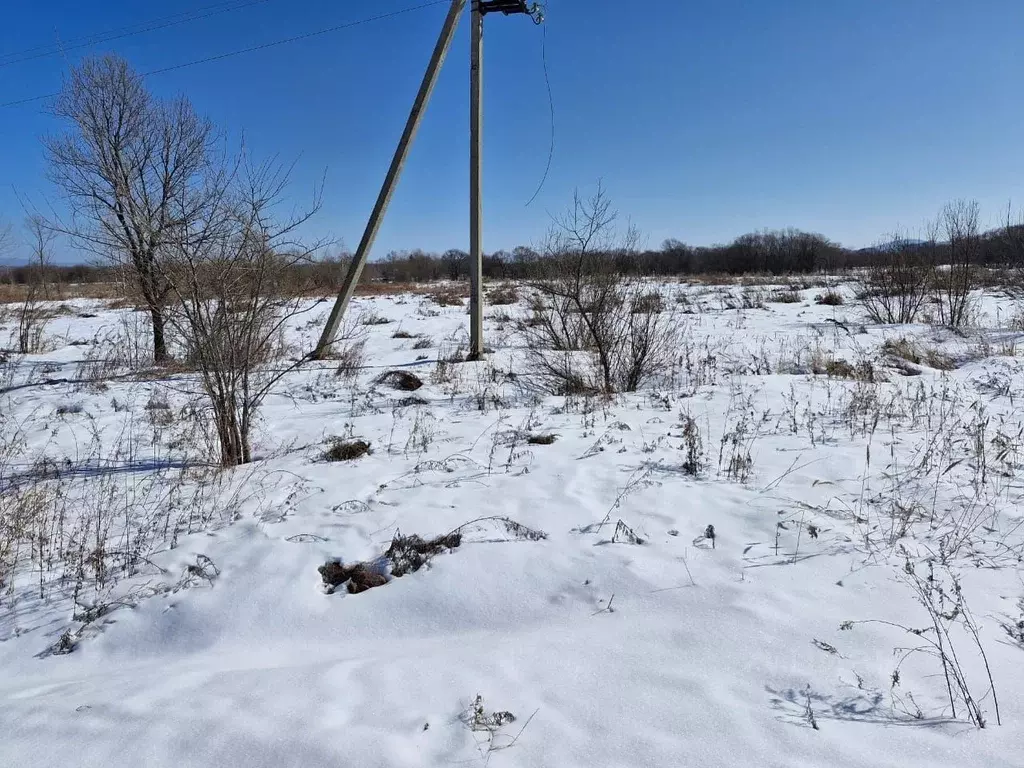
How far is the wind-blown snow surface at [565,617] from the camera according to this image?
6.86 ft

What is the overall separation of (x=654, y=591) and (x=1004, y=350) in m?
9.86

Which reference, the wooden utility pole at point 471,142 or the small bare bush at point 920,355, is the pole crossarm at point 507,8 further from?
the small bare bush at point 920,355

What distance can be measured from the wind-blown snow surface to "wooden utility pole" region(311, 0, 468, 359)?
479 centimetres

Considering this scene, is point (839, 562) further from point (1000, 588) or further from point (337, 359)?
point (337, 359)

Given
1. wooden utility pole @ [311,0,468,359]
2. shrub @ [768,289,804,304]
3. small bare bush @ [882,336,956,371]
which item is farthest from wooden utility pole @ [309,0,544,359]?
shrub @ [768,289,804,304]

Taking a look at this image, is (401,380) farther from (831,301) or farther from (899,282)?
(831,301)

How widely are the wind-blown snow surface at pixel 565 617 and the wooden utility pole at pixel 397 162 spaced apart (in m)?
4.79

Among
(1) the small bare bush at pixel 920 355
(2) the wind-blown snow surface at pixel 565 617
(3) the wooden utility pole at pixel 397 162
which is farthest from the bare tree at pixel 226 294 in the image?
(1) the small bare bush at pixel 920 355

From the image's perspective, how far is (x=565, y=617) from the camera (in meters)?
2.88

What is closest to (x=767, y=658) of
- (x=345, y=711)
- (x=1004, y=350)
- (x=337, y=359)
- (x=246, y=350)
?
(x=345, y=711)

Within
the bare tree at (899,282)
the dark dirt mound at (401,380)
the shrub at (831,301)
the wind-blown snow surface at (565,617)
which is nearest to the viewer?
the wind-blown snow surface at (565,617)

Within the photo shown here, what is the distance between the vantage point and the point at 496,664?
252 centimetres

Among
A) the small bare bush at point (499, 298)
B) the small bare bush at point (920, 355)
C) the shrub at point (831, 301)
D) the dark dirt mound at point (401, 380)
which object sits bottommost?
the dark dirt mound at point (401, 380)

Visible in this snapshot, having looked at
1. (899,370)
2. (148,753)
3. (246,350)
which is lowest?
(148,753)
